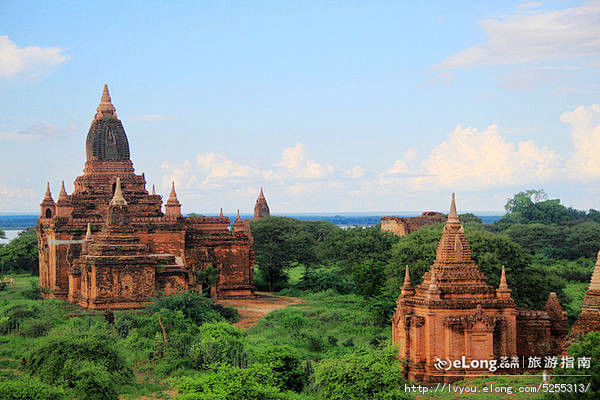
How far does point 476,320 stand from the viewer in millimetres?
28672

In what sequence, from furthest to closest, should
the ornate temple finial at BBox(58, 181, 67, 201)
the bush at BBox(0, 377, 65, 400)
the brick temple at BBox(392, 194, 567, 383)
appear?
1. the ornate temple finial at BBox(58, 181, 67, 201)
2. the brick temple at BBox(392, 194, 567, 383)
3. the bush at BBox(0, 377, 65, 400)

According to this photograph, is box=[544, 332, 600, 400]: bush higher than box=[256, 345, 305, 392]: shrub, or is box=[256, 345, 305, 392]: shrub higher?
box=[544, 332, 600, 400]: bush

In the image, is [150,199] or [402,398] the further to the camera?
[150,199]

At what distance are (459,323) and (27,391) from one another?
14.9 metres

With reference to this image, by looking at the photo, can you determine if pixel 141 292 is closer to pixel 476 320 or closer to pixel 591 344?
pixel 476 320

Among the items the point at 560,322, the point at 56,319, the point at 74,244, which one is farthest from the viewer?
the point at 74,244

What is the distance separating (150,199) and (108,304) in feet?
46.0

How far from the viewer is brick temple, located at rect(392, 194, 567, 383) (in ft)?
94.1

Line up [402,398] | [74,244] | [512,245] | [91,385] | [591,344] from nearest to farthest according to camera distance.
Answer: [591,344] < [402,398] < [91,385] < [512,245] < [74,244]

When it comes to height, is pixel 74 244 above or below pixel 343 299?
above

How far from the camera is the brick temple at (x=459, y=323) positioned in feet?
94.1

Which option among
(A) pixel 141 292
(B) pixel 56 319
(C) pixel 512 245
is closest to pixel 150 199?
(A) pixel 141 292

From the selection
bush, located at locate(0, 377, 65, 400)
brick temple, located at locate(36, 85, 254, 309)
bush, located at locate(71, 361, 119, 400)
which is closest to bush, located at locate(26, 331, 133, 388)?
bush, located at locate(71, 361, 119, 400)

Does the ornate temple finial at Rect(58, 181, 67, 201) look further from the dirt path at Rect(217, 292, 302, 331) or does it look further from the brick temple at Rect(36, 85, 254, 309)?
the dirt path at Rect(217, 292, 302, 331)
